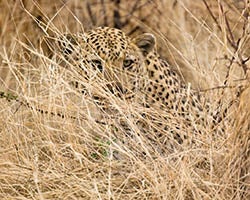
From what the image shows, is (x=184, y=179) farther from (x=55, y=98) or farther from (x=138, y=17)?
(x=138, y=17)

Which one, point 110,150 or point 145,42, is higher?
point 145,42

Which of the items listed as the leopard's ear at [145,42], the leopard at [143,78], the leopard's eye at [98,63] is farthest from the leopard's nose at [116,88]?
the leopard's ear at [145,42]

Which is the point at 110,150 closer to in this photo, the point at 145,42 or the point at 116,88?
the point at 116,88

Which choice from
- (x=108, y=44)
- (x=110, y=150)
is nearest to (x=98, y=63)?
(x=108, y=44)

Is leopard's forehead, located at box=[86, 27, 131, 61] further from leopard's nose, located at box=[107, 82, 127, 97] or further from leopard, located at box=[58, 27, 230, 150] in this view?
leopard's nose, located at box=[107, 82, 127, 97]

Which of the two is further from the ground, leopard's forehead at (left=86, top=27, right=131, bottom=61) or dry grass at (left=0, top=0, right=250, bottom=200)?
leopard's forehead at (left=86, top=27, right=131, bottom=61)

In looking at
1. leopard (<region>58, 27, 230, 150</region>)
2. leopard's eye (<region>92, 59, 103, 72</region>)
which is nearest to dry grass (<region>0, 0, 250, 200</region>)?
leopard (<region>58, 27, 230, 150</region>)

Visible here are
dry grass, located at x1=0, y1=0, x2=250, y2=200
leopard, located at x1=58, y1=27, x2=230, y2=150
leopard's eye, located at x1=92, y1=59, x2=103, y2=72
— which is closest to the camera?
dry grass, located at x1=0, y1=0, x2=250, y2=200

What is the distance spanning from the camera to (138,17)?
6625 mm

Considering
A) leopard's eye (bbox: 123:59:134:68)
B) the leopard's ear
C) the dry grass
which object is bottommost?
the dry grass

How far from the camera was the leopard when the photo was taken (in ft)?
Answer: 13.5

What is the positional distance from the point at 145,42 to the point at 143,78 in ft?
1.00

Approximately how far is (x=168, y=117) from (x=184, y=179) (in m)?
0.44

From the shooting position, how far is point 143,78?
4.45 meters
